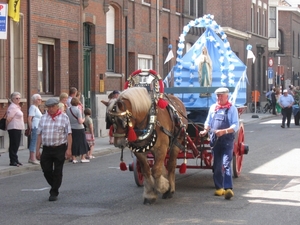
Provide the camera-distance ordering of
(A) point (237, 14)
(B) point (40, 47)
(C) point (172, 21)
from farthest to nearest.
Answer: (A) point (237, 14) → (C) point (172, 21) → (B) point (40, 47)

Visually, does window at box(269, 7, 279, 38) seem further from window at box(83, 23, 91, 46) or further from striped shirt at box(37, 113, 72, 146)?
striped shirt at box(37, 113, 72, 146)

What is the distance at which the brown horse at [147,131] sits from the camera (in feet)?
35.0

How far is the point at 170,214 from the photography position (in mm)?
10445

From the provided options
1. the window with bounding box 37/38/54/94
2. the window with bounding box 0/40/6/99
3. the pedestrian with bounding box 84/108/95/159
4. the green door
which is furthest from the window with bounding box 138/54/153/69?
the pedestrian with bounding box 84/108/95/159

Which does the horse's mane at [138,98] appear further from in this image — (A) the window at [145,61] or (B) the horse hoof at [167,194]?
(A) the window at [145,61]

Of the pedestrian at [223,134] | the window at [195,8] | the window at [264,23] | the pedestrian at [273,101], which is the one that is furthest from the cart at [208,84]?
the window at [264,23]

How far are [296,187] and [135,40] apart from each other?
1921 cm

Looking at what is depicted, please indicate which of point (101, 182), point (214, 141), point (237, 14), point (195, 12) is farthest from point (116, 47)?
point (237, 14)

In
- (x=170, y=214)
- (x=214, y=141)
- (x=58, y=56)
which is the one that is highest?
(x=58, y=56)

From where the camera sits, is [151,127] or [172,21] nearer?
[151,127]

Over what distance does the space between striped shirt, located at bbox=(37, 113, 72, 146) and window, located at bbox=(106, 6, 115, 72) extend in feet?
57.8

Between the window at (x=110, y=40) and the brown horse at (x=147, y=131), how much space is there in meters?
17.9

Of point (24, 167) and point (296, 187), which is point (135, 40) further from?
point (296, 187)

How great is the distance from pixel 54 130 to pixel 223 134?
108 inches
